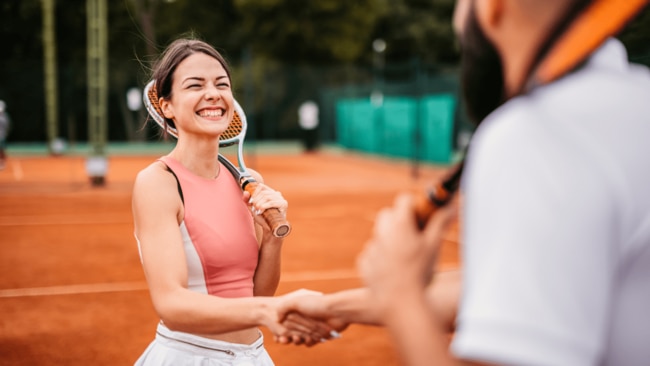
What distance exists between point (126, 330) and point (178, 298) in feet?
14.5

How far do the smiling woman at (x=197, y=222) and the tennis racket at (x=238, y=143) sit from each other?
2 cm

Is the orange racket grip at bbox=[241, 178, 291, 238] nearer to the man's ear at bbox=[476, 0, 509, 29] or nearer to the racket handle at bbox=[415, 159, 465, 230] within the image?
the racket handle at bbox=[415, 159, 465, 230]

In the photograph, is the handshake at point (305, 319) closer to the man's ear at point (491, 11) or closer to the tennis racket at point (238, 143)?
the tennis racket at point (238, 143)

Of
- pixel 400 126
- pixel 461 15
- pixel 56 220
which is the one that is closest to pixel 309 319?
pixel 461 15

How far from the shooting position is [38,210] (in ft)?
45.4

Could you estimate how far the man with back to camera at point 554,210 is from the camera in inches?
35.4

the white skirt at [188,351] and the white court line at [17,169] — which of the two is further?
the white court line at [17,169]

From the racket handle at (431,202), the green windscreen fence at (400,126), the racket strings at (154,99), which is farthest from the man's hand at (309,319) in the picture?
the green windscreen fence at (400,126)

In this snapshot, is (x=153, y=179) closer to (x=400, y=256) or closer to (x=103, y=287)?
(x=400, y=256)

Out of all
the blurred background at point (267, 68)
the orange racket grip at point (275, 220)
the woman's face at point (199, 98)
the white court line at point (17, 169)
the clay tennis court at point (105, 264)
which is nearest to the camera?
the orange racket grip at point (275, 220)

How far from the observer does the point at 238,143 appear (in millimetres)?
3119

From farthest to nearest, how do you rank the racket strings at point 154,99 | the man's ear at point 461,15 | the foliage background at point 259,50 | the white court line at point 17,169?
1. the foliage background at point 259,50
2. the white court line at point 17,169
3. the racket strings at point 154,99
4. the man's ear at point 461,15

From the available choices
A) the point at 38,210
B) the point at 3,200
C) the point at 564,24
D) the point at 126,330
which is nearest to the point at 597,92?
the point at 564,24

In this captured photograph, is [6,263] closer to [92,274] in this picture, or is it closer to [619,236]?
[92,274]
